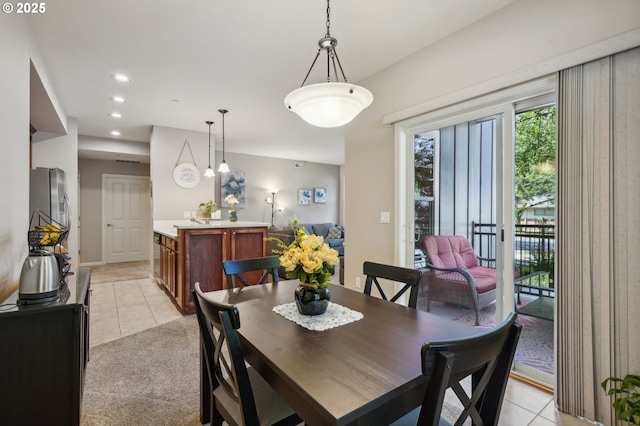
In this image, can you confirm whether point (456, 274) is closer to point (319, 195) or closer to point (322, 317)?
point (322, 317)

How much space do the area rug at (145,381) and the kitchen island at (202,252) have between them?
0.67 meters

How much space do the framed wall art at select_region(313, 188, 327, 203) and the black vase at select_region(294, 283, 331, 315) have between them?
728 centimetres

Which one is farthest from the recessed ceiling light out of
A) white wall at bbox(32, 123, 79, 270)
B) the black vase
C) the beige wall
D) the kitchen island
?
the black vase

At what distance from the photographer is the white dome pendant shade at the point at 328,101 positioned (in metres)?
1.59

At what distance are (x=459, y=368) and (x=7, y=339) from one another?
1.73 metres

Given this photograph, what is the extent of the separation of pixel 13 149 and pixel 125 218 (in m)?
6.03

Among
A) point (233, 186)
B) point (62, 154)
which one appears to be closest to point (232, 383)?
point (62, 154)

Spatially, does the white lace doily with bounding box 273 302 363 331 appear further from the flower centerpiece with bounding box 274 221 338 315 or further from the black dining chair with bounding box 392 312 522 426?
the black dining chair with bounding box 392 312 522 426

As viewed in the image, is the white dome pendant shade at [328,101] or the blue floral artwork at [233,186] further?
the blue floral artwork at [233,186]

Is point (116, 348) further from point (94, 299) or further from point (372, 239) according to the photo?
point (372, 239)

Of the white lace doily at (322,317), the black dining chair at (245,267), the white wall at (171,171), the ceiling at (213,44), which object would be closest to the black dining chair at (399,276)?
the white lace doily at (322,317)

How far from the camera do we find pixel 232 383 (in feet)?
4.27

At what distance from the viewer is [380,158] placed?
3195 millimetres

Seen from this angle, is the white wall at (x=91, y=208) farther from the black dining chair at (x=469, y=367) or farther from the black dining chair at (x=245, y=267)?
the black dining chair at (x=469, y=367)
